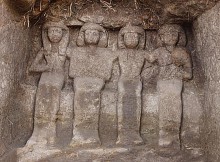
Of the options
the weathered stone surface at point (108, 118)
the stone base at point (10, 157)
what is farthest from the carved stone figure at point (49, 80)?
the weathered stone surface at point (108, 118)

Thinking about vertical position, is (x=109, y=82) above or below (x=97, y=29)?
below

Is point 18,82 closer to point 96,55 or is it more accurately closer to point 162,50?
point 96,55

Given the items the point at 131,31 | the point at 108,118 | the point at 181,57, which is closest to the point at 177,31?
the point at 181,57

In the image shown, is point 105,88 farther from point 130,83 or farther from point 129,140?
point 129,140

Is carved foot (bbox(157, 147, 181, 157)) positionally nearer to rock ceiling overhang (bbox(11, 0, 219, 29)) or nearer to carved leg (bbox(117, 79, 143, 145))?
carved leg (bbox(117, 79, 143, 145))

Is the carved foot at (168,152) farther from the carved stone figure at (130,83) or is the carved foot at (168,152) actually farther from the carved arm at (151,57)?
the carved arm at (151,57)

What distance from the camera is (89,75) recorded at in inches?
139

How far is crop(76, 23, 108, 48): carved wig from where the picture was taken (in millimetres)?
3523

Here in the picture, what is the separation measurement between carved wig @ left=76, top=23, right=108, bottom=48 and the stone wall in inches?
15.6

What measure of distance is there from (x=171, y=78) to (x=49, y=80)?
902 millimetres

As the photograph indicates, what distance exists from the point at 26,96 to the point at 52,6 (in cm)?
69

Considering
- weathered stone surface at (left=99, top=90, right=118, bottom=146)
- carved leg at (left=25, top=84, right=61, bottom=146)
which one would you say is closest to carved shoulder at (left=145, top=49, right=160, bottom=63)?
weathered stone surface at (left=99, top=90, right=118, bottom=146)

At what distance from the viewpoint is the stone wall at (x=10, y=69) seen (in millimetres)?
3174

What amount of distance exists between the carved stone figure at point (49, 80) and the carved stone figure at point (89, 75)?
0.11 metres
